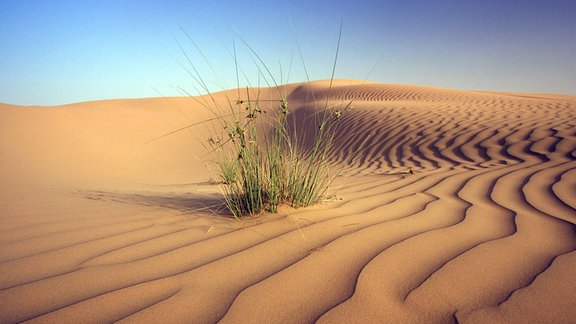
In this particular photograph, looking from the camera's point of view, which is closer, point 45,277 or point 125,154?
point 45,277

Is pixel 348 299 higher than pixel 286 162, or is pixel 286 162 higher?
pixel 286 162

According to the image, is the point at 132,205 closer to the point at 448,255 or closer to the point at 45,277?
the point at 45,277

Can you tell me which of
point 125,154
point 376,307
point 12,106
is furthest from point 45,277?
point 12,106

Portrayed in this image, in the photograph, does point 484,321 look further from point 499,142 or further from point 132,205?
point 499,142

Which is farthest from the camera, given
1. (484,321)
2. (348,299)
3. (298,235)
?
(298,235)

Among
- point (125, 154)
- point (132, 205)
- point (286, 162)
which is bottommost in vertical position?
point (125, 154)

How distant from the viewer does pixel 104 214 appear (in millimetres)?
2412

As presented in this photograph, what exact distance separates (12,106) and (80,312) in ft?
44.3

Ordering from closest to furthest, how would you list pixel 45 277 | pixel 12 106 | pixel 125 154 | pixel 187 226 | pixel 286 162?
pixel 45 277 < pixel 187 226 < pixel 286 162 < pixel 125 154 < pixel 12 106

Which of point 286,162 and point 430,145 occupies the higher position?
point 286,162

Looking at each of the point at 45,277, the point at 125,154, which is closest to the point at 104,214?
the point at 45,277

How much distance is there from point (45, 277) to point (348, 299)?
1.16m

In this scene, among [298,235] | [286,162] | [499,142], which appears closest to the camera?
[298,235]

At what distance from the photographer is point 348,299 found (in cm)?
119
